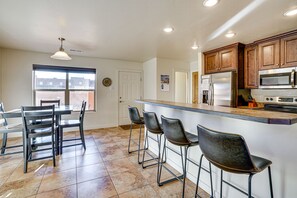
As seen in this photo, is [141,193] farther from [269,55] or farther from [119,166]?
[269,55]

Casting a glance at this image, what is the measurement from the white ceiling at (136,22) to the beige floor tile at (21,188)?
230cm

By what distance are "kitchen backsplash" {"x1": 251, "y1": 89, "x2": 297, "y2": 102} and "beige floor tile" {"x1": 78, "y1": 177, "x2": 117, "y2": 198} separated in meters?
3.60

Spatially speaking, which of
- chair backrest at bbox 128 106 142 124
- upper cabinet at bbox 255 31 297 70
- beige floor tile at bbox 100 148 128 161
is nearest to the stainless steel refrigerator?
upper cabinet at bbox 255 31 297 70

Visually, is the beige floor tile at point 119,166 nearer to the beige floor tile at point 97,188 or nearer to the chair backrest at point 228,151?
the beige floor tile at point 97,188

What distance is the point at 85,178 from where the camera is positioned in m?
2.12

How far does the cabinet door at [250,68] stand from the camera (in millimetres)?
3291

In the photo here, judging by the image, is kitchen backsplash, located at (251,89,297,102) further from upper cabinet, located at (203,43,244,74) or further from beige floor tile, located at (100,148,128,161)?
beige floor tile, located at (100,148,128,161)

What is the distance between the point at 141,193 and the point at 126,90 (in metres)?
3.90

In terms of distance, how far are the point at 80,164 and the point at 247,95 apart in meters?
3.97

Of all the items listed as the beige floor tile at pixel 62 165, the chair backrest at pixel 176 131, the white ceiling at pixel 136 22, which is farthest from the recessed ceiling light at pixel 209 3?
the beige floor tile at pixel 62 165

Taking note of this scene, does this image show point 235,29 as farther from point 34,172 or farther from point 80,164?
point 34,172

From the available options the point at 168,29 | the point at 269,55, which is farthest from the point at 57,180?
the point at 269,55

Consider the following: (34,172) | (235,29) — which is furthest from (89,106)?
(235,29)

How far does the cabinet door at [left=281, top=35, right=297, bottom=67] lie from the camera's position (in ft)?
8.63
